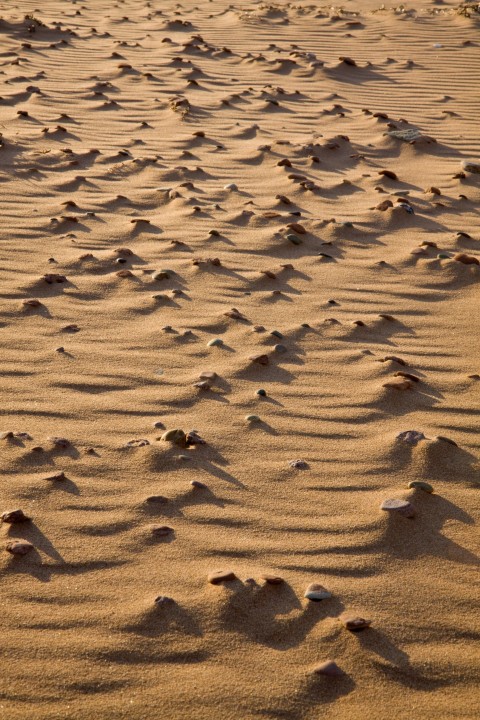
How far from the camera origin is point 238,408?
3.17 m

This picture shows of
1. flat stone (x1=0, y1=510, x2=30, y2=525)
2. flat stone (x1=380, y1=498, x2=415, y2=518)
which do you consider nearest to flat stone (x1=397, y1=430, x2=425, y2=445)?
flat stone (x1=380, y1=498, x2=415, y2=518)

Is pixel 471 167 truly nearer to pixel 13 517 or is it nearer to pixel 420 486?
pixel 420 486

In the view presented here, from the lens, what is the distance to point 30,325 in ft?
12.1

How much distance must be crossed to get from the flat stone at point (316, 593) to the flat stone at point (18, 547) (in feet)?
2.66

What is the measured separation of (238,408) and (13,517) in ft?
3.22

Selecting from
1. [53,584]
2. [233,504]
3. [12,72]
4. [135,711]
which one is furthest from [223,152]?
[135,711]

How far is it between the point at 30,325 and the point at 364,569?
197cm

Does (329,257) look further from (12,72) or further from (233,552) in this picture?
(12,72)

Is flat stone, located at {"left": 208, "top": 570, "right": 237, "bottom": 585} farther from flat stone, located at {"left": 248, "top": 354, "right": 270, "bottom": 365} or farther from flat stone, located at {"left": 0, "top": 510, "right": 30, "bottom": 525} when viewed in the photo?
flat stone, located at {"left": 248, "top": 354, "right": 270, "bottom": 365}

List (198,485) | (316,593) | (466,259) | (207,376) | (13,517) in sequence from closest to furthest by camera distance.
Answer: (316,593)
(13,517)
(198,485)
(207,376)
(466,259)

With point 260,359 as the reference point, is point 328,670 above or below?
below

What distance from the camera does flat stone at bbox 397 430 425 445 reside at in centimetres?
296

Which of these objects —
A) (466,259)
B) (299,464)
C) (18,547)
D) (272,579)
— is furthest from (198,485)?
(466,259)

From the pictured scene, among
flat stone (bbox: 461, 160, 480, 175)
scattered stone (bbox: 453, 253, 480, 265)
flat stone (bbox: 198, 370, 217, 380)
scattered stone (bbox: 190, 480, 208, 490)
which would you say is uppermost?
flat stone (bbox: 461, 160, 480, 175)
